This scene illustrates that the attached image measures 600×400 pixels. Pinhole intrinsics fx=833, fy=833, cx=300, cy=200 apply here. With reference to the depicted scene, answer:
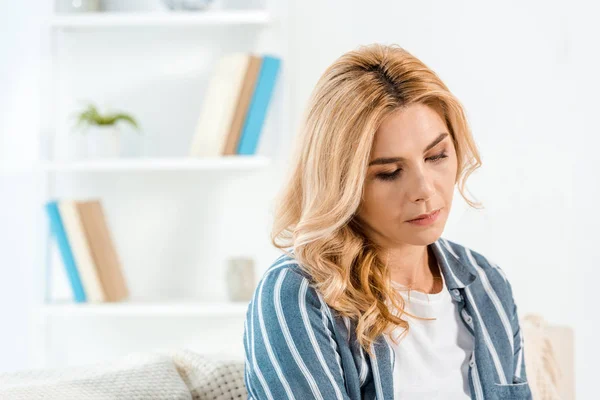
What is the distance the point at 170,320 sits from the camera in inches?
95.6

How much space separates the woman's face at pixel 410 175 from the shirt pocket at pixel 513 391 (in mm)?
301

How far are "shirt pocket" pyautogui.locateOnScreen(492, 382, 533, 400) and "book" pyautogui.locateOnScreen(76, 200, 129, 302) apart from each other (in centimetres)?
125

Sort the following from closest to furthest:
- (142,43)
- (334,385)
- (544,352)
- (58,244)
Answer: (334,385) < (544,352) < (58,244) < (142,43)

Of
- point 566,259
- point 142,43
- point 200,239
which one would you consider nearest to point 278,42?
point 142,43

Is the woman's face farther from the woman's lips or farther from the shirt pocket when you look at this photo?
the shirt pocket

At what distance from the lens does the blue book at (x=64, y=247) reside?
225 centimetres

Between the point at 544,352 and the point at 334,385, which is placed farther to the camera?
the point at 544,352

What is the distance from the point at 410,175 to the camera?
1.19 metres

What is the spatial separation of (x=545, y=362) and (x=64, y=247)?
1.29 metres

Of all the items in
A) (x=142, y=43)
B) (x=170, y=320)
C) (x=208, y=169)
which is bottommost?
(x=170, y=320)

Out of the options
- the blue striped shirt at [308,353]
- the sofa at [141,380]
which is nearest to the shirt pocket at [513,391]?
the blue striped shirt at [308,353]

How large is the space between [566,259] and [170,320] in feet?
3.78

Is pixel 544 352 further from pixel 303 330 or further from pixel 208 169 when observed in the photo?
pixel 208 169

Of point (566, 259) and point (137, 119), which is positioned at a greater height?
point (137, 119)
